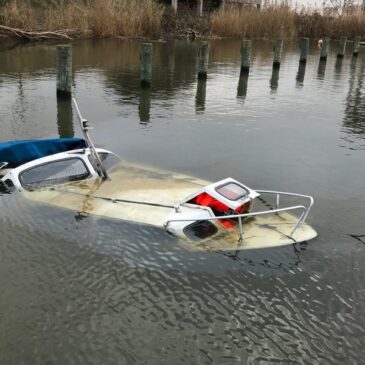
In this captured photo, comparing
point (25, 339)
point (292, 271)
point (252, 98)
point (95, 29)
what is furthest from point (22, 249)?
point (95, 29)

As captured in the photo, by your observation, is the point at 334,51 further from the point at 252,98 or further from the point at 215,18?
the point at 252,98

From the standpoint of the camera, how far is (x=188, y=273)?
28.1 ft

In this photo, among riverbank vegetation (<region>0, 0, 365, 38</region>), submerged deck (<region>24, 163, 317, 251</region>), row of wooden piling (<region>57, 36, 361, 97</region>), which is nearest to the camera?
submerged deck (<region>24, 163, 317, 251</region>)

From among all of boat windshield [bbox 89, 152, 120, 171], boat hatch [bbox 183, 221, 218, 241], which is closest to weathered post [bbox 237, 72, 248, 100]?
boat windshield [bbox 89, 152, 120, 171]

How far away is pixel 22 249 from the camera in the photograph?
9195mm

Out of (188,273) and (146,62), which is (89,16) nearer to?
(146,62)

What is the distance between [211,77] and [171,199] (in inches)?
721

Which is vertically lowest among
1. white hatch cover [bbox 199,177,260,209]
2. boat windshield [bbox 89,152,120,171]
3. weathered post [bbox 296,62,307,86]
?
boat windshield [bbox 89,152,120,171]

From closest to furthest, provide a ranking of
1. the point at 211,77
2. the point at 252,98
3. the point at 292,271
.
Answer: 1. the point at 292,271
2. the point at 252,98
3. the point at 211,77

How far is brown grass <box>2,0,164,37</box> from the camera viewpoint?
34750 millimetres

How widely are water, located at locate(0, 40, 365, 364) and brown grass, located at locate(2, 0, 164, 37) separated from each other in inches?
769

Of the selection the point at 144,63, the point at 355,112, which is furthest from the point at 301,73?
the point at 144,63

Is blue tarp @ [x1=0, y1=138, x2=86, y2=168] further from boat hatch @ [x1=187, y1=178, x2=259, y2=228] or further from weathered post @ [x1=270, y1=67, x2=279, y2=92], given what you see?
weathered post @ [x1=270, y1=67, x2=279, y2=92]

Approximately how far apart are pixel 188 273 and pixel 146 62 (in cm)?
1593
